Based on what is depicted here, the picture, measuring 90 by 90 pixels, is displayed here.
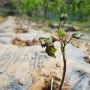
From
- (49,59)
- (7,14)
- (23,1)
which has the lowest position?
(7,14)

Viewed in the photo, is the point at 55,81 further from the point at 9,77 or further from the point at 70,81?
the point at 9,77

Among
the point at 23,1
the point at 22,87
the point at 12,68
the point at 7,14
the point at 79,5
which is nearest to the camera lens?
the point at 22,87

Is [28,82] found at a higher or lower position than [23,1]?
higher

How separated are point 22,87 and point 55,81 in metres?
0.89

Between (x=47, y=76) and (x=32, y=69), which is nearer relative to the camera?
(x=47, y=76)

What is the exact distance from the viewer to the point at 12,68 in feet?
23.4

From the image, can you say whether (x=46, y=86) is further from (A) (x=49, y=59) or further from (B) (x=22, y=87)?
(A) (x=49, y=59)

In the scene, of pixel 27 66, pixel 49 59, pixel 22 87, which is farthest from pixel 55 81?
pixel 49 59

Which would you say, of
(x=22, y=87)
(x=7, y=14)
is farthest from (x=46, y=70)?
(x=7, y=14)

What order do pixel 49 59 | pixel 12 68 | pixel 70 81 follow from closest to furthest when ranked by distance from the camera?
pixel 70 81 < pixel 12 68 < pixel 49 59

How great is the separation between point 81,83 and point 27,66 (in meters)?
1.73

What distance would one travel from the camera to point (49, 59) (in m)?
8.43

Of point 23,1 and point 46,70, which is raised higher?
point 46,70

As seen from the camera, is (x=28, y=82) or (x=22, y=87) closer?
(x=22, y=87)
